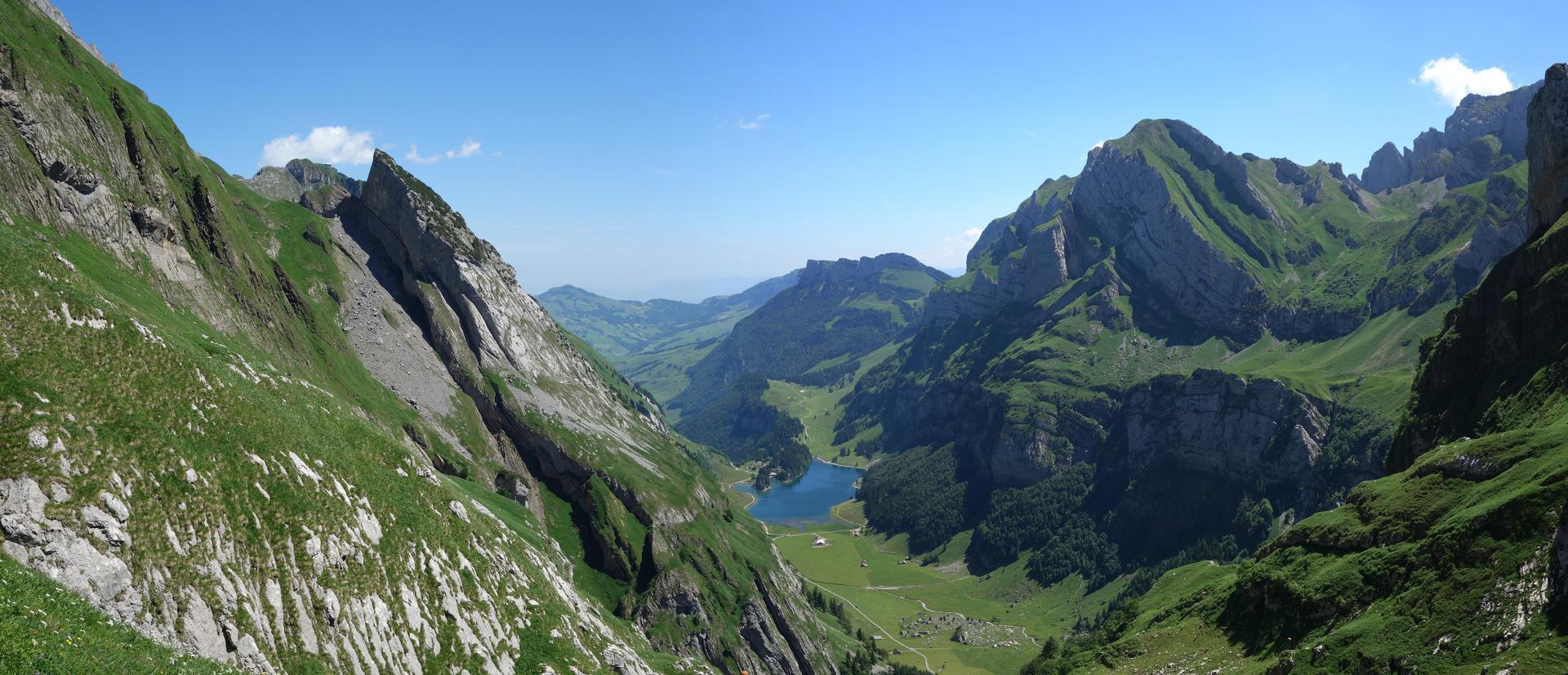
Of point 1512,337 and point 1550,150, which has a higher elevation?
point 1550,150

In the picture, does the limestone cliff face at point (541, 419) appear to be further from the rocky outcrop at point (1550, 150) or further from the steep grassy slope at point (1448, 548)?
the rocky outcrop at point (1550, 150)

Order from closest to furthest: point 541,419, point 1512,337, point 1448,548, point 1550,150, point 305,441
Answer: point 305,441, point 1448,548, point 1512,337, point 1550,150, point 541,419

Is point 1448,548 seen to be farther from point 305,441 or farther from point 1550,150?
point 1550,150

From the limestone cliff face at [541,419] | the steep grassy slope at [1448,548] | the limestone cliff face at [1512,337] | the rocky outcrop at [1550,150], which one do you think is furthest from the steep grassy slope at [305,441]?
the rocky outcrop at [1550,150]

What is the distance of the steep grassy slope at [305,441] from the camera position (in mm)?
35906

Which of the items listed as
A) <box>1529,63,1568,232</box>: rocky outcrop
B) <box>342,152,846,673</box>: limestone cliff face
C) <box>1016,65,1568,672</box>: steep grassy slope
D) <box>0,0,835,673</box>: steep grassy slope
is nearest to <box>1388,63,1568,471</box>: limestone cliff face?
<box>1529,63,1568,232</box>: rocky outcrop

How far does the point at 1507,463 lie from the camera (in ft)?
229

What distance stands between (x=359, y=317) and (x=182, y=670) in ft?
413

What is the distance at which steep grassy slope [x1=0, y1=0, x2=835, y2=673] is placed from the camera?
35906mm

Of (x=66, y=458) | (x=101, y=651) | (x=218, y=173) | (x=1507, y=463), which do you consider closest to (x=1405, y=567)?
(x=1507, y=463)

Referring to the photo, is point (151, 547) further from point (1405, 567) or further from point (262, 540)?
point (1405, 567)

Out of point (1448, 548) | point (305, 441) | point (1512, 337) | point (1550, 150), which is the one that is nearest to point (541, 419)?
point (305, 441)

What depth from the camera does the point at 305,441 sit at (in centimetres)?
5091

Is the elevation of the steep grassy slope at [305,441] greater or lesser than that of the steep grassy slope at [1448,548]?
greater
